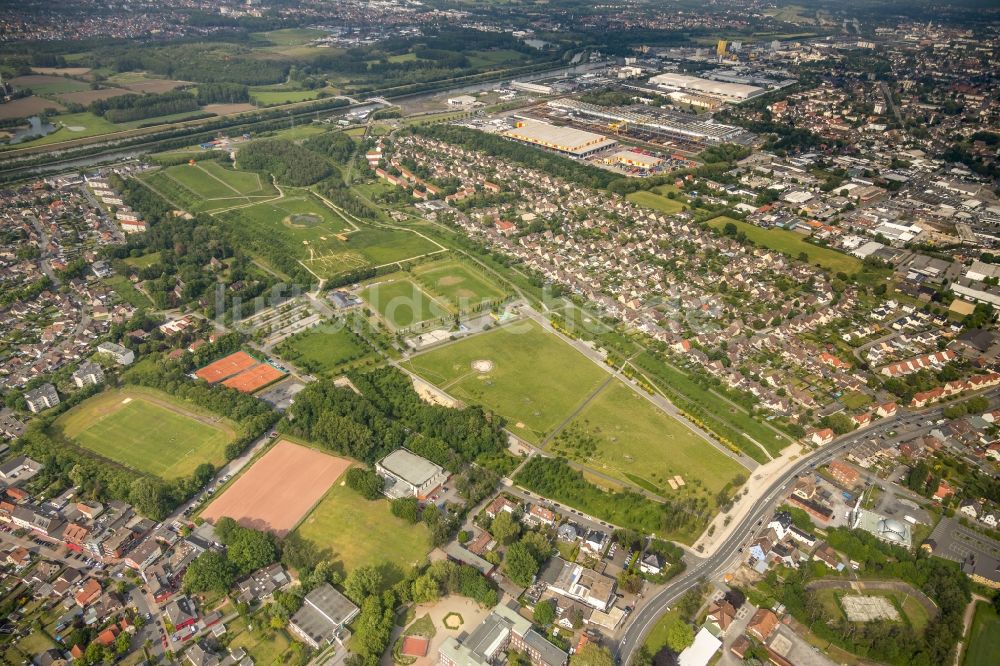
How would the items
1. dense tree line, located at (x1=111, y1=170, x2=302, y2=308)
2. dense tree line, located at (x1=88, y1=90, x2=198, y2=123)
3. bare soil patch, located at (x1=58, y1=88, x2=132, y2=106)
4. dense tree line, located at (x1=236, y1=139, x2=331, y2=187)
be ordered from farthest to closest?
bare soil patch, located at (x1=58, y1=88, x2=132, y2=106)
dense tree line, located at (x1=88, y1=90, x2=198, y2=123)
dense tree line, located at (x1=236, y1=139, x2=331, y2=187)
dense tree line, located at (x1=111, y1=170, x2=302, y2=308)

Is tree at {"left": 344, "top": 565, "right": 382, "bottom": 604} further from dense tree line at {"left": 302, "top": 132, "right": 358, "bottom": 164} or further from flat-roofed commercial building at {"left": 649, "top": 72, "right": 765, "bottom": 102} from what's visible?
flat-roofed commercial building at {"left": 649, "top": 72, "right": 765, "bottom": 102}

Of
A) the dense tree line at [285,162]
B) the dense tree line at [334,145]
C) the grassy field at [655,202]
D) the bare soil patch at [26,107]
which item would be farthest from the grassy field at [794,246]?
the bare soil patch at [26,107]

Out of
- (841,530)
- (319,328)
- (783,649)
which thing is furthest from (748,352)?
(319,328)

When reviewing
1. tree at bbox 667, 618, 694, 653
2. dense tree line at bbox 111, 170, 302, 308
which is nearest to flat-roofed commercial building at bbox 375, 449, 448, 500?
tree at bbox 667, 618, 694, 653

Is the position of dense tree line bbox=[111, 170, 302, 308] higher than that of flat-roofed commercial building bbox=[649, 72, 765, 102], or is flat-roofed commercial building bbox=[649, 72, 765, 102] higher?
flat-roofed commercial building bbox=[649, 72, 765, 102]

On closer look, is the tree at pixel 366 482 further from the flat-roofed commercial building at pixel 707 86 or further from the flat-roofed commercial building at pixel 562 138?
the flat-roofed commercial building at pixel 707 86
